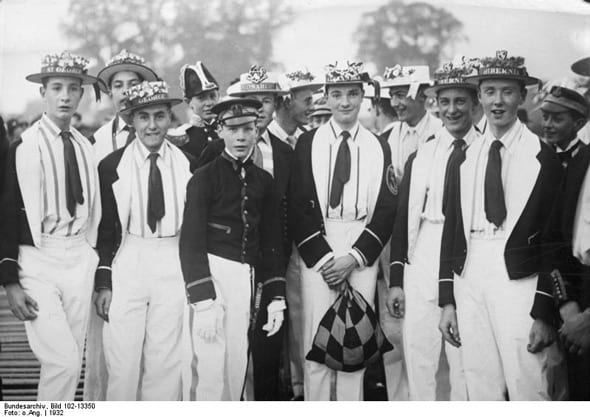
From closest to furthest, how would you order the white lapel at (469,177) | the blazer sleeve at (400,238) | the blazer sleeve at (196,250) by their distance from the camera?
the blazer sleeve at (196,250)
the white lapel at (469,177)
the blazer sleeve at (400,238)

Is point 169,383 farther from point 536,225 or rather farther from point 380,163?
point 536,225

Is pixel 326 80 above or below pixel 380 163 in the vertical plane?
above

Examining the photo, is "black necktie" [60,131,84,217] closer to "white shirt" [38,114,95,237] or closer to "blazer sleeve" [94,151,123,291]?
"white shirt" [38,114,95,237]

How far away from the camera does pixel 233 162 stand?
5.17m

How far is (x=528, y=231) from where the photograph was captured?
5.13m

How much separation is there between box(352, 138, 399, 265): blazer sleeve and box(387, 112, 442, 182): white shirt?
0.07m

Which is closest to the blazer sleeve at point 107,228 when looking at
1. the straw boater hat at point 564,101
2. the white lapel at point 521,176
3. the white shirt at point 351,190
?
the white shirt at point 351,190

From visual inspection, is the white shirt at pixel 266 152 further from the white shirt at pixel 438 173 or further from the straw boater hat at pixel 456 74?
the straw boater hat at pixel 456 74

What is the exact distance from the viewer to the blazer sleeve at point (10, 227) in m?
5.10

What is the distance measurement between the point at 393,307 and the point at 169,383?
4.96 feet

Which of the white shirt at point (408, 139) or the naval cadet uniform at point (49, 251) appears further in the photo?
the white shirt at point (408, 139)

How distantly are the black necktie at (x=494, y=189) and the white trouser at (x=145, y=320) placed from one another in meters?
1.98

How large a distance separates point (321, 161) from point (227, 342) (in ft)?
4.26
